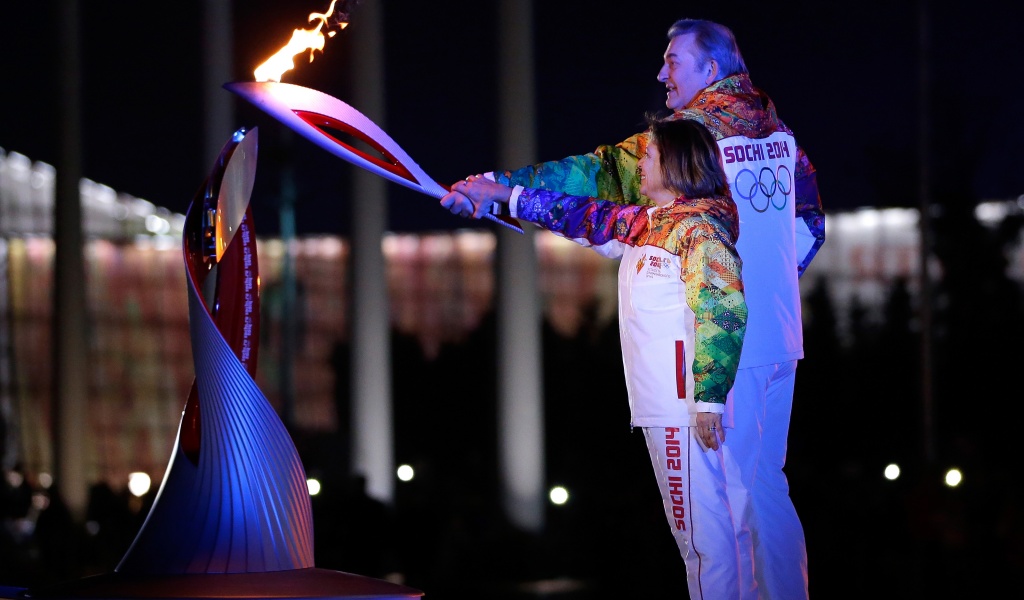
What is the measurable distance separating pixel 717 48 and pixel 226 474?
1.95m

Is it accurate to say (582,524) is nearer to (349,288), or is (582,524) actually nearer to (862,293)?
(349,288)

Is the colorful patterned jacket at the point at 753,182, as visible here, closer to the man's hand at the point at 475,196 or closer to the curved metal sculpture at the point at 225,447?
the man's hand at the point at 475,196

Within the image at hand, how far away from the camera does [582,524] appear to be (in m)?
10.8

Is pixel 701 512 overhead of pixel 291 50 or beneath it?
beneath

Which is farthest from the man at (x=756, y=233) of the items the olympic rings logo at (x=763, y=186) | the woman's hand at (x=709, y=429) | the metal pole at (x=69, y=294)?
the metal pole at (x=69, y=294)

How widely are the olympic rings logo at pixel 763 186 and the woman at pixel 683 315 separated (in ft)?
0.60

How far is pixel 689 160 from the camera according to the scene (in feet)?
11.7

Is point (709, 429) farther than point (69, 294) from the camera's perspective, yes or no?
No

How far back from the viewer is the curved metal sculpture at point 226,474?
3811 millimetres

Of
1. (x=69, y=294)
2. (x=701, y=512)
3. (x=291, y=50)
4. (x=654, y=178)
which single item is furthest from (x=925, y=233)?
(x=701, y=512)

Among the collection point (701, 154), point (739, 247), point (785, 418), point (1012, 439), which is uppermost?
point (701, 154)

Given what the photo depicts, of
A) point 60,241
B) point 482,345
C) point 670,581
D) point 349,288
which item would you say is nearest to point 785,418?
point 670,581

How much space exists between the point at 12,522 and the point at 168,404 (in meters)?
24.5

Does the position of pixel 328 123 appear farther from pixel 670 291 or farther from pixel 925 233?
pixel 925 233
